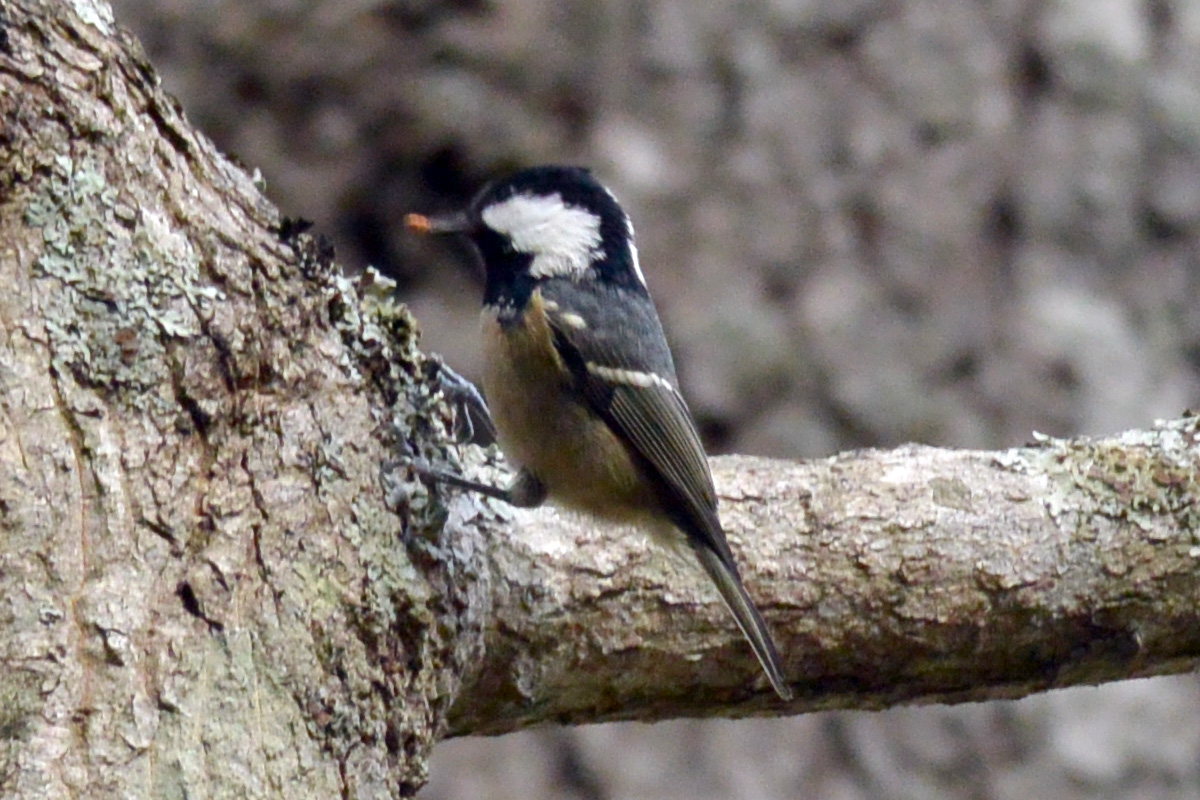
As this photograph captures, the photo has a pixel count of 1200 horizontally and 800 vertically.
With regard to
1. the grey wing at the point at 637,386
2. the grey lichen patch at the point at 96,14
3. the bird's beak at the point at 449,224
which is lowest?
the grey lichen patch at the point at 96,14

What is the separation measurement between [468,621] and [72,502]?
0.57 meters

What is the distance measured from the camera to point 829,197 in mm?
3859

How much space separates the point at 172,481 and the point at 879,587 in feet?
3.29

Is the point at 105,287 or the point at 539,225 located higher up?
the point at 539,225

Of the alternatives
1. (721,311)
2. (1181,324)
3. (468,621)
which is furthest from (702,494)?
(1181,324)

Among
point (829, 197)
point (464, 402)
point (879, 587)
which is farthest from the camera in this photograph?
point (829, 197)

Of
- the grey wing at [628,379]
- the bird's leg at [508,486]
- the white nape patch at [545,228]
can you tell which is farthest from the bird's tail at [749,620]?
the white nape patch at [545,228]

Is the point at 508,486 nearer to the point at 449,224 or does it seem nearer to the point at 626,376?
the point at 626,376

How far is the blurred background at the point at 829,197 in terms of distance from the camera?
3.75m

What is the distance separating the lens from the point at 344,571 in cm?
179

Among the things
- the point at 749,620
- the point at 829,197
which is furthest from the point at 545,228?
the point at 829,197

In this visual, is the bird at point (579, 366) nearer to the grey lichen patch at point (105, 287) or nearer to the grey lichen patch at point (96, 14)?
the grey lichen patch at point (105, 287)

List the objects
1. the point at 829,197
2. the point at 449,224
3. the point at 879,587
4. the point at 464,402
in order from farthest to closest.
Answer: the point at 829,197, the point at 464,402, the point at 449,224, the point at 879,587

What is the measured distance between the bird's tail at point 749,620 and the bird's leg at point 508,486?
29cm
